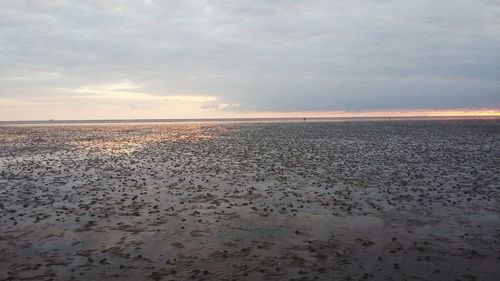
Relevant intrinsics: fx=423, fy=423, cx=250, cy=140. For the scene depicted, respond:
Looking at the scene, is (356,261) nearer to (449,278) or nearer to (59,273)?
(449,278)

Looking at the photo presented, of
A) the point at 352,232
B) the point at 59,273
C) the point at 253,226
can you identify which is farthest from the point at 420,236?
the point at 59,273

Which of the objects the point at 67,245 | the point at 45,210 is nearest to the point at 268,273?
the point at 67,245

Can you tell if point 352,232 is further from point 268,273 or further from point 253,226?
point 268,273

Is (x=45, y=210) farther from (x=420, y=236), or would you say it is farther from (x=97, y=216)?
(x=420, y=236)

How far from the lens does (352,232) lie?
15594 mm

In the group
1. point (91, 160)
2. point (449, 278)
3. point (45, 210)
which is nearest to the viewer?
point (449, 278)

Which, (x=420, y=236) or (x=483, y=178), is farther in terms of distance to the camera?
(x=483, y=178)

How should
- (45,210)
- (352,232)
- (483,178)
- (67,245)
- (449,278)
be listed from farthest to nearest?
(483,178) < (45,210) < (352,232) < (67,245) < (449,278)

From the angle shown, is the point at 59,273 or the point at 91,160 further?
the point at 91,160

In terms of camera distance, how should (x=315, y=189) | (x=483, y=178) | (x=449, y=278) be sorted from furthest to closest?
(x=483, y=178), (x=315, y=189), (x=449, y=278)

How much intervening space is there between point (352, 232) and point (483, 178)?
53.2 ft

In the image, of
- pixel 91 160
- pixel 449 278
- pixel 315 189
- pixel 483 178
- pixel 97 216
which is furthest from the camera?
pixel 91 160

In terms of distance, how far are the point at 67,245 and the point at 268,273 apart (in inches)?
281

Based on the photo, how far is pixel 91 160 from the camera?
40.6 meters
